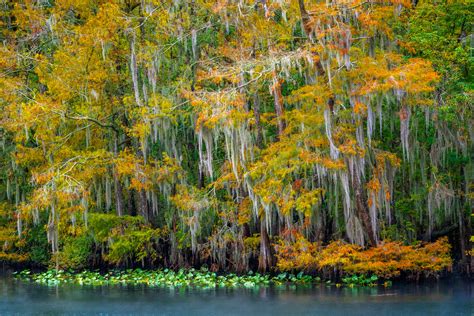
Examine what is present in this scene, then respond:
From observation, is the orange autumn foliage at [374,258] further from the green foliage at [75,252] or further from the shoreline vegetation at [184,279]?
the green foliage at [75,252]

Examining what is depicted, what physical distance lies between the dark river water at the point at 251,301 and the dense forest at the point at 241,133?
899 mm

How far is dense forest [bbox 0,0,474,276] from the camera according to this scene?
54.0 ft

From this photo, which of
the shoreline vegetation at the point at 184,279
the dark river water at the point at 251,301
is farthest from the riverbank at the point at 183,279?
the dark river water at the point at 251,301

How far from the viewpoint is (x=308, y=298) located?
14992 mm

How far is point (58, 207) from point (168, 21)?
5.63 metres

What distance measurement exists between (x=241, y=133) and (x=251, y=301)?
4053mm

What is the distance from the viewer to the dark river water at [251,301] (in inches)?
535

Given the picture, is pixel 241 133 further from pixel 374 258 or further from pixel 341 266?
pixel 374 258

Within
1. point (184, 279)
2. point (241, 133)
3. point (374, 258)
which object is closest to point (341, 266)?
point (374, 258)

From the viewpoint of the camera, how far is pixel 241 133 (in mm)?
17156

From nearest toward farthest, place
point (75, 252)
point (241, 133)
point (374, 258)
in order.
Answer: point (374, 258)
point (241, 133)
point (75, 252)

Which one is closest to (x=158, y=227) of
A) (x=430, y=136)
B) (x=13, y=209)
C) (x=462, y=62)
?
(x=13, y=209)

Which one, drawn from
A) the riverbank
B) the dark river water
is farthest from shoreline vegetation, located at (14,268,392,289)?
the dark river water

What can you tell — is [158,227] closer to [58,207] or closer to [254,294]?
[58,207]
